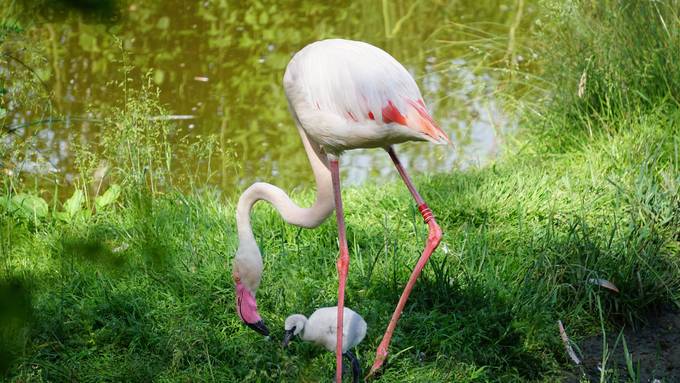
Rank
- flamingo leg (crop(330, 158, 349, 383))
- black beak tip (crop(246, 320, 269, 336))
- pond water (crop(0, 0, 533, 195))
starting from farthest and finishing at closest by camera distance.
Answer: pond water (crop(0, 0, 533, 195)) → black beak tip (crop(246, 320, 269, 336)) → flamingo leg (crop(330, 158, 349, 383))

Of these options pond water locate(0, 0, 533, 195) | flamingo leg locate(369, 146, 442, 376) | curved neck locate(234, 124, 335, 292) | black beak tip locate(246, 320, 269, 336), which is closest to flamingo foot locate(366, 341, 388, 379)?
flamingo leg locate(369, 146, 442, 376)

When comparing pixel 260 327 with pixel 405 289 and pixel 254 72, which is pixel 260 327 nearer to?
pixel 405 289

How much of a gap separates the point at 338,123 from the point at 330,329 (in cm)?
79

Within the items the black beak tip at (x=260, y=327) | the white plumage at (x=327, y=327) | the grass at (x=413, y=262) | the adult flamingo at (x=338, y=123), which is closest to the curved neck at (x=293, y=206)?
the adult flamingo at (x=338, y=123)

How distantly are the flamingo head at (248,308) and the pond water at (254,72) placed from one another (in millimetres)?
1601

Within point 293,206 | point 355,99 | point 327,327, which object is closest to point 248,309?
point 327,327

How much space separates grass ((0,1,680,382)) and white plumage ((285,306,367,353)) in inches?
5.0

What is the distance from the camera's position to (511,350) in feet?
12.1

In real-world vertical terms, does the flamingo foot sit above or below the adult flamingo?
below

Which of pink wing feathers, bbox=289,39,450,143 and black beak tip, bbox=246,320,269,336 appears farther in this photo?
black beak tip, bbox=246,320,269,336

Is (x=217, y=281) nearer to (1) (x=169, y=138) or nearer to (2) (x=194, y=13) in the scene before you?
(1) (x=169, y=138)

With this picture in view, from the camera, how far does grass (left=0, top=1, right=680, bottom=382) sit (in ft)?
12.1

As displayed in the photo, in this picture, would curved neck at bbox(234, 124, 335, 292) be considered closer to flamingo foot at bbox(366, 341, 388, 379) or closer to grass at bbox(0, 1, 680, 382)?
grass at bbox(0, 1, 680, 382)

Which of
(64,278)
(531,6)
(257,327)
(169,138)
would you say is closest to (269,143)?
(169,138)
